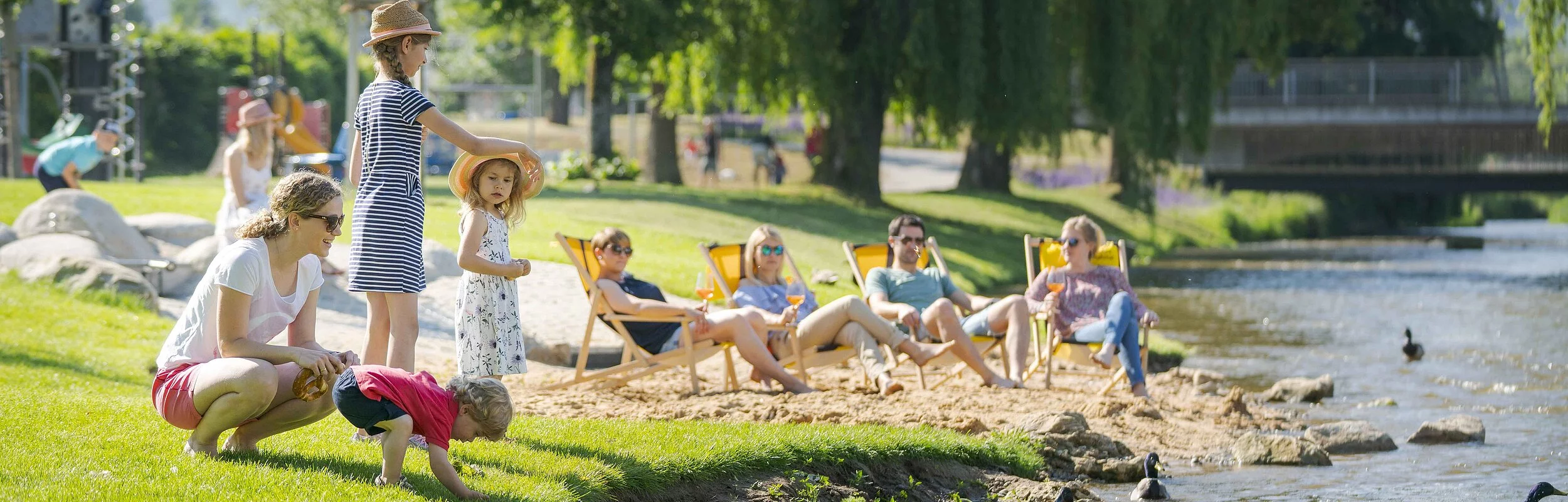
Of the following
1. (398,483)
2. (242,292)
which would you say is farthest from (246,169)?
(398,483)

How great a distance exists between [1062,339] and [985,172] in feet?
67.9

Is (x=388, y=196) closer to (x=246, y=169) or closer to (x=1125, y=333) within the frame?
(x=1125, y=333)

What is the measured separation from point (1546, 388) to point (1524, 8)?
4740 millimetres

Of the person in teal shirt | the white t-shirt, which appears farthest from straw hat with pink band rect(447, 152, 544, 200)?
the person in teal shirt

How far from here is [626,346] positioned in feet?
26.7

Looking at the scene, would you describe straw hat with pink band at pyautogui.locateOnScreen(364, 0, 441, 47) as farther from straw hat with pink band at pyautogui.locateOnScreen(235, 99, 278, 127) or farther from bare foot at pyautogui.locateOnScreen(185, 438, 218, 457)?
straw hat with pink band at pyautogui.locateOnScreen(235, 99, 278, 127)

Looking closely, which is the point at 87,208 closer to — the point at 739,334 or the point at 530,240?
the point at 530,240

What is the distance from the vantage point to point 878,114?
22.3 m

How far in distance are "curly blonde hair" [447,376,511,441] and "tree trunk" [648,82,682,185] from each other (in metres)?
22.6

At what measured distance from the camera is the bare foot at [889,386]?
307 inches

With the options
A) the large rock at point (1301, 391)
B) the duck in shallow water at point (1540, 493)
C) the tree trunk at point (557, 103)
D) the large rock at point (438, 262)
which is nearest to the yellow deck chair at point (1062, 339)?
the large rock at point (1301, 391)

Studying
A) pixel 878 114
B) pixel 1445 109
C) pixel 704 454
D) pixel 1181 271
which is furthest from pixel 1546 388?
pixel 1445 109

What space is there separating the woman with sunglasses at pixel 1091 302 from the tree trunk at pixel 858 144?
40.9 ft

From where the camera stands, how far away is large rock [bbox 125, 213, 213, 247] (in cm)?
1319
